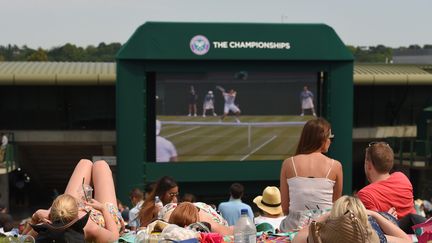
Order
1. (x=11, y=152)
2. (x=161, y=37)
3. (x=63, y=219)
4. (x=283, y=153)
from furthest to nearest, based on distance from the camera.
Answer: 1. (x=11, y=152)
2. (x=283, y=153)
3. (x=161, y=37)
4. (x=63, y=219)

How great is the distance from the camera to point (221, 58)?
15.2 m

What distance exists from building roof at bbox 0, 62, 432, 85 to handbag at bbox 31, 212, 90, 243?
1626 centimetres

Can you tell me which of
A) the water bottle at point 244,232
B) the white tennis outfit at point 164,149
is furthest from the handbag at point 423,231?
the white tennis outfit at point 164,149

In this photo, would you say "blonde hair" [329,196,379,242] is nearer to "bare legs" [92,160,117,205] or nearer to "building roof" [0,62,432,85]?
"bare legs" [92,160,117,205]

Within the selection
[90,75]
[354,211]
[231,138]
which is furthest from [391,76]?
[354,211]

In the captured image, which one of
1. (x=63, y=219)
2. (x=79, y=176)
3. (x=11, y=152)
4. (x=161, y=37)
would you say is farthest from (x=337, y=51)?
(x=63, y=219)

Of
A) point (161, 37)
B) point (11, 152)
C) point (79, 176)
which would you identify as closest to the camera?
point (79, 176)

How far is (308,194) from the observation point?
15.9ft

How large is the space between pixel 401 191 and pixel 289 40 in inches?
431

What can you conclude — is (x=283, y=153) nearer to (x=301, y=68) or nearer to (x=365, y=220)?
(x=301, y=68)

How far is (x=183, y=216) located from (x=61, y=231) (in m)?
0.77

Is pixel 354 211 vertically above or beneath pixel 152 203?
above

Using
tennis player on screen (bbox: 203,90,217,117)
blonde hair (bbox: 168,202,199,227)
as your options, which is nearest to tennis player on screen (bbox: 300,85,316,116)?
tennis player on screen (bbox: 203,90,217,117)

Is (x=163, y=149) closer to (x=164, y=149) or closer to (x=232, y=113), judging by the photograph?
(x=164, y=149)
